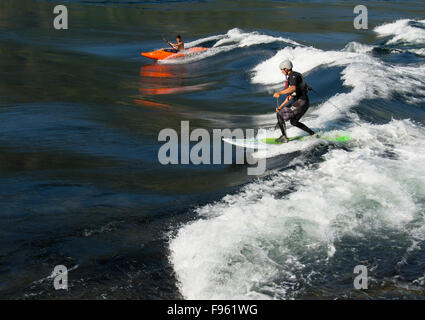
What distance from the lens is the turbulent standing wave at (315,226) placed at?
802cm

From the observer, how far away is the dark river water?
319 inches

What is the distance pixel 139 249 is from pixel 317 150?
6317mm

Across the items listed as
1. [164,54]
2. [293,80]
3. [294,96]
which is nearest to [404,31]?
[164,54]

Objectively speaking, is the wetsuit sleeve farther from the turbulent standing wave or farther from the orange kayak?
the orange kayak

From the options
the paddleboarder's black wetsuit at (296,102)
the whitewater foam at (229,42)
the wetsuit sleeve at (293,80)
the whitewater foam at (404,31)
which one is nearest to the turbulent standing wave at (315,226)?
the paddleboarder's black wetsuit at (296,102)

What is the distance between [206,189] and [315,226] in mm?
2807

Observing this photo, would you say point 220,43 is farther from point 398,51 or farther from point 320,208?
point 320,208

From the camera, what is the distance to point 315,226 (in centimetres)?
960

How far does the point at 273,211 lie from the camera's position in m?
10.1

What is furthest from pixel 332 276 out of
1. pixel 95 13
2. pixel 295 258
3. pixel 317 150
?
pixel 95 13

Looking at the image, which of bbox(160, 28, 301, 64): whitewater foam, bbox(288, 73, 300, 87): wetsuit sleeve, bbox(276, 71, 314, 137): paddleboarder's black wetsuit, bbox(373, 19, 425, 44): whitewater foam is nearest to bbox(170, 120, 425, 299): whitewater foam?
bbox(276, 71, 314, 137): paddleboarder's black wetsuit

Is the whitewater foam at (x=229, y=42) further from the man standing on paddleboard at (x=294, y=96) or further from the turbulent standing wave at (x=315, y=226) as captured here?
the man standing on paddleboard at (x=294, y=96)

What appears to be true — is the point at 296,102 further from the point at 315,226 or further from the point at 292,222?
the point at 315,226

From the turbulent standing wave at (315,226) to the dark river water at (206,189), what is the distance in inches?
1.3
